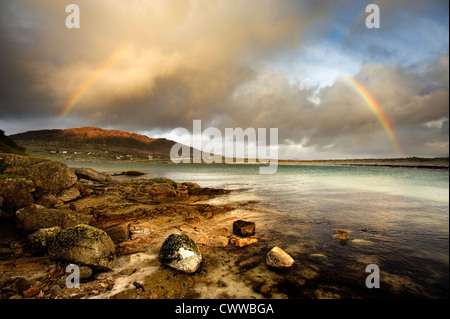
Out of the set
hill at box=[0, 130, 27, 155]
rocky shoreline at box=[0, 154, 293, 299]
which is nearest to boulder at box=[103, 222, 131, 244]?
rocky shoreline at box=[0, 154, 293, 299]

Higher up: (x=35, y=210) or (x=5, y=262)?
(x=35, y=210)

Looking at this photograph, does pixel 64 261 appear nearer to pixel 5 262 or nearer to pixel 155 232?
pixel 5 262

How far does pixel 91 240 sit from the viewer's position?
21.7 ft

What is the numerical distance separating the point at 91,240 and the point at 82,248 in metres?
0.32

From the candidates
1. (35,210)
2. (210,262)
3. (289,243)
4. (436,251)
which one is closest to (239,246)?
(210,262)

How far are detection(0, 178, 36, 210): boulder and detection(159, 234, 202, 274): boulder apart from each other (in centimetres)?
993

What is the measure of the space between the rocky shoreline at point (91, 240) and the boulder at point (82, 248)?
1.2 inches

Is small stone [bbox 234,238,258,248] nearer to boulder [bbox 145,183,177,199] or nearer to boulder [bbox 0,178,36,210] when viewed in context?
boulder [bbox 0,178,36,210]

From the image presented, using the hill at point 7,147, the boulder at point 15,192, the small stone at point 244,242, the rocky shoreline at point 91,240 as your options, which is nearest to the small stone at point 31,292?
the rocky shoreline at point 91,240

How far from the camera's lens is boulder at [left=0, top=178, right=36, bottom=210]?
10266mm

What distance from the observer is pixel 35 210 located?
28.7ft

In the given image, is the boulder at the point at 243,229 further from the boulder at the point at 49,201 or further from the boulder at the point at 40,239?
A: the boulder at the point at 49,201

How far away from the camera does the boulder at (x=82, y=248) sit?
6344mm
